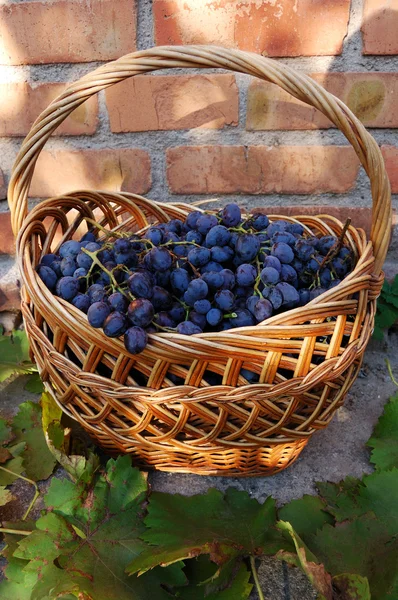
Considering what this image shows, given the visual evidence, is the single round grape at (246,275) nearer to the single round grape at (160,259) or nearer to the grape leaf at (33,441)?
the single round grape at (160,259)

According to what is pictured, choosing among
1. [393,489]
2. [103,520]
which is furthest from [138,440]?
[393,489]

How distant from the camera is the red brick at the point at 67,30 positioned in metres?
0.90

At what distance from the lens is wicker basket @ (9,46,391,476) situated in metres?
0.60

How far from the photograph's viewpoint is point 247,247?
68 cm

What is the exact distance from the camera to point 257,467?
0.74m

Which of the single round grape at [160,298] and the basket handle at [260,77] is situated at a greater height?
the basket handle at [260,77]

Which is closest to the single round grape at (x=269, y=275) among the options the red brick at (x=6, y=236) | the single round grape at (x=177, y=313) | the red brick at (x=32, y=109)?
the single round grape at (x=177, y=313)

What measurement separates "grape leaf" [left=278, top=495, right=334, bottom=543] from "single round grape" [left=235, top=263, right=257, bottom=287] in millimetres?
300

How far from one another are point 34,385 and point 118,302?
1.42 ft

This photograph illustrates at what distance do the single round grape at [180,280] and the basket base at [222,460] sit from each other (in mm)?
214

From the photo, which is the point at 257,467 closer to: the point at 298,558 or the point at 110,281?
the point at 298,558

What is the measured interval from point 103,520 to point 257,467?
0.73ft

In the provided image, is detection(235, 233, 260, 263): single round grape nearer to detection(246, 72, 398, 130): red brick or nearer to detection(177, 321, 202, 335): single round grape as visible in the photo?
detection(177, 321, 202, 335): single round grape

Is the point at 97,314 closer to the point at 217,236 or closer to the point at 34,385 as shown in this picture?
the point at 217,236
